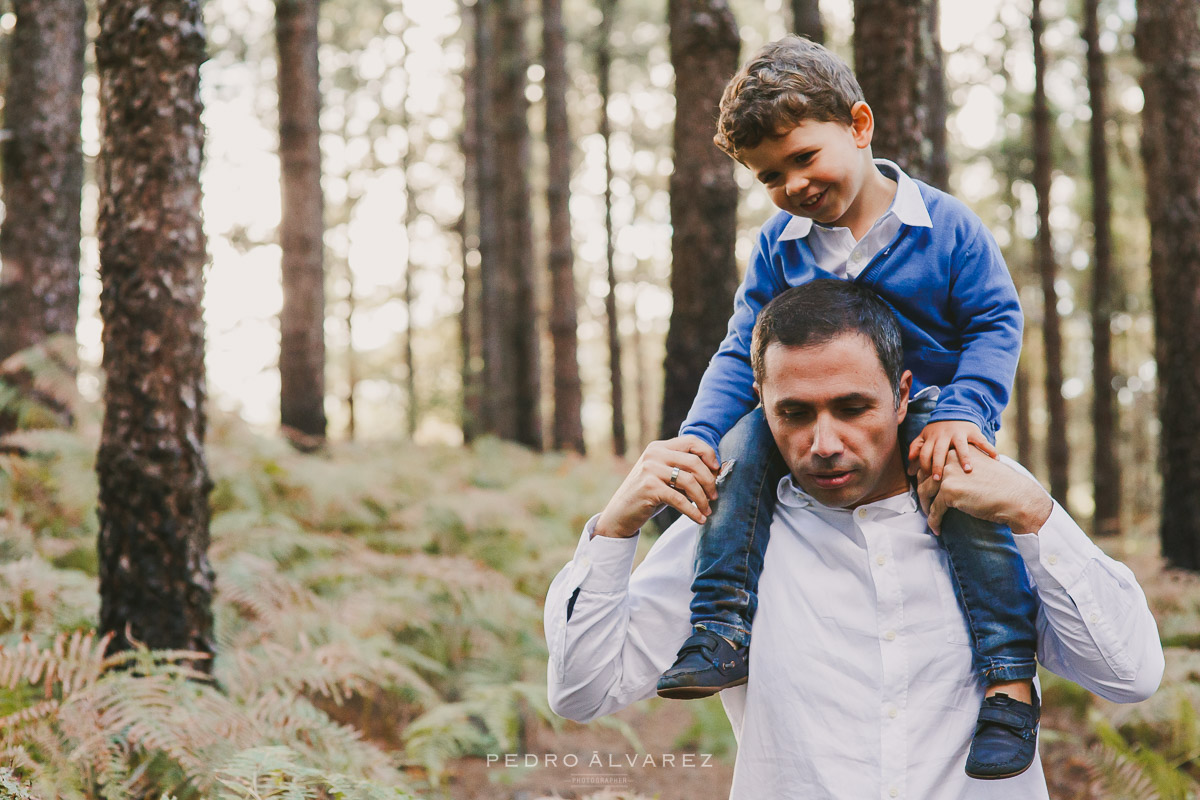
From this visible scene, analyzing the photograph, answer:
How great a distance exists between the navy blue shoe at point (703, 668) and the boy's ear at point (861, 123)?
4.94 ft

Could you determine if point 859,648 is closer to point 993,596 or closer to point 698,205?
point 993,596

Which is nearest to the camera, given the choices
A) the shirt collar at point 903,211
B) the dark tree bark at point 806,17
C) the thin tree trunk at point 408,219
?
the shirt collar at point 903,211

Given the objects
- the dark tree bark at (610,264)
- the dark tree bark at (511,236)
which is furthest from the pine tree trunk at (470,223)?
the dark tree bark at (610,264)

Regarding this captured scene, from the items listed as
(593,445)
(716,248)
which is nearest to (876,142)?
(716,248)

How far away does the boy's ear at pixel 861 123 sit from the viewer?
262 centimetres

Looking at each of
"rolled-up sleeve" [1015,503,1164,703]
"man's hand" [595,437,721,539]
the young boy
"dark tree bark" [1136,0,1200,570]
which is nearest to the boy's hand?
the young boy

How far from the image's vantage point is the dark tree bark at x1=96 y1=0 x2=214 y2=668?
3.67m

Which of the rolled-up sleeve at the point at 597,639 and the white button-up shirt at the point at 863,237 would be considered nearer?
the rolled-up sleeve at the point at 597,639

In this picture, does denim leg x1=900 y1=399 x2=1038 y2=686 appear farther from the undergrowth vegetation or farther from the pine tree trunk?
the pine tree trunk

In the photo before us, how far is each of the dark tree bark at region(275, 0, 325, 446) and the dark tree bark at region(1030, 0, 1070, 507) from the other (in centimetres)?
971

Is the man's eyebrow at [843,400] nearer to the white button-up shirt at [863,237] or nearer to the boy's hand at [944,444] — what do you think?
the boy's hand at [944,444]

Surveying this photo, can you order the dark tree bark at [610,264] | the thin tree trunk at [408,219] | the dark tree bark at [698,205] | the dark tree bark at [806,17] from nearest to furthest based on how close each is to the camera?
1. the dark tree bark at [698,205]
2. the dark tree bark at [806,17]
3. the dark tree bark at [610,264]
4. the thin tree trunk at [408,219]

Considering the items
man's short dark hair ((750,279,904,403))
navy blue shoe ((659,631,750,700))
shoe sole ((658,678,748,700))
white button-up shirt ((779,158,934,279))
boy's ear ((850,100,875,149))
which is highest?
boy's ear ((850,100,875,149))

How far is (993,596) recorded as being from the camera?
211 centimetres
